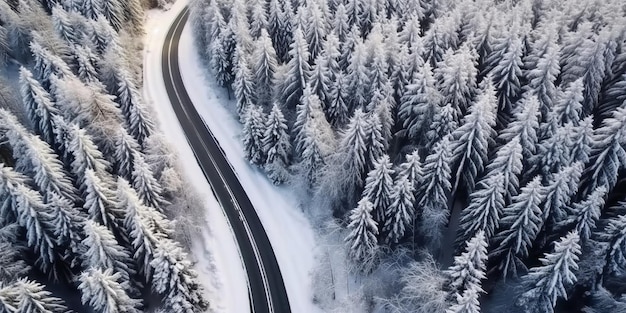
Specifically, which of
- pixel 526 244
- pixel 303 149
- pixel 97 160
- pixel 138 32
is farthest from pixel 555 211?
pixel 138 32

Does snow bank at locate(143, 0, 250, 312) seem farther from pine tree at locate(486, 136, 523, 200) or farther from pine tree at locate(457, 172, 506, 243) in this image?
pine tree at locate(486, 136, 523, 200)

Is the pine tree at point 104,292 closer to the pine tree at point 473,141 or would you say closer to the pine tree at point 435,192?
the pine tree at point 435,192

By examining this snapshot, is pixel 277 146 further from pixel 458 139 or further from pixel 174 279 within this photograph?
pixel 458 139

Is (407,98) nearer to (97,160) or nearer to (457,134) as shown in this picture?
(457,134)

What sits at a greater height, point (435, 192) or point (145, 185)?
point (435, 192)

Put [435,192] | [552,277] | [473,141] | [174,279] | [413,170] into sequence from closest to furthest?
[552,277]
[174,279]
[413,170]
[435,192]
[473,141]

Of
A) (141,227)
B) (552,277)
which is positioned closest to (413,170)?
(552,277)

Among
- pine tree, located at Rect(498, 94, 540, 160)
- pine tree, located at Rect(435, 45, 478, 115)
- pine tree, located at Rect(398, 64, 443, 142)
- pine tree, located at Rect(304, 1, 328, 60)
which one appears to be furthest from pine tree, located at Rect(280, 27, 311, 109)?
pine tree, located at Rect(498, 94, 540, 160)
